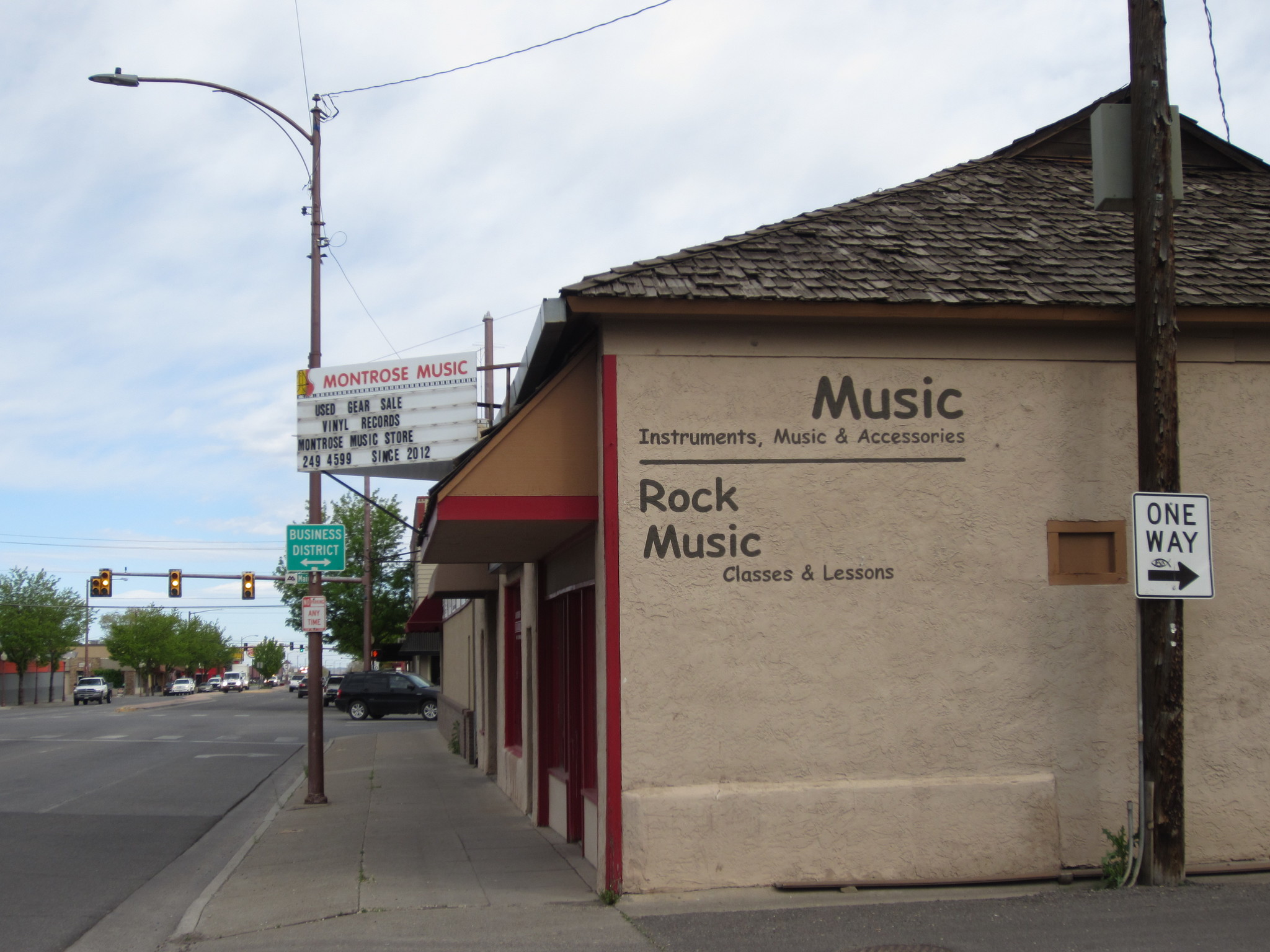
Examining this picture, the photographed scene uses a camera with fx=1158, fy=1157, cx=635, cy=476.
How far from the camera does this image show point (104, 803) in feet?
51.4

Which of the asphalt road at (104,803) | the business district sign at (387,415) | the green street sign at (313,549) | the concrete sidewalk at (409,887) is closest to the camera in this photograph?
the concrete sidewalk at (409,887)

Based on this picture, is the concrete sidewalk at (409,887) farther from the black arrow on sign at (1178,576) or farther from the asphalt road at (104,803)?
the black arrow on sign at (1178,576)

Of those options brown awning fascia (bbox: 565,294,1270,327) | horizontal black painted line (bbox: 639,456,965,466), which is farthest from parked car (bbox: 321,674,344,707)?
brown awning fascia (bbox: 565,294,1270,327)

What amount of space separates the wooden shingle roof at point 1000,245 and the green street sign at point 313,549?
8.11 meters

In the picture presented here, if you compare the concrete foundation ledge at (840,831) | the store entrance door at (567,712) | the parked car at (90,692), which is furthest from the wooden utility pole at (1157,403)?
the parked car at (90,692)

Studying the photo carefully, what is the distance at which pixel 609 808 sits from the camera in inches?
305

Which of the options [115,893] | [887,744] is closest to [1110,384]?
[887,744]

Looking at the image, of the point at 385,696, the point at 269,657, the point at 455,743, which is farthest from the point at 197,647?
the point at 455,743

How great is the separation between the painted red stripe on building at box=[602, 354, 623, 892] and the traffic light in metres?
31.4

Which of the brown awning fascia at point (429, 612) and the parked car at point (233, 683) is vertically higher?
the brown awning fascia at point (429, 612)

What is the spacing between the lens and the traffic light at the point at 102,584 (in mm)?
35344

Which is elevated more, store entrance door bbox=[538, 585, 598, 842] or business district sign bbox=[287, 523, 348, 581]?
business district sign bbox=[287, 523, 348, 581]

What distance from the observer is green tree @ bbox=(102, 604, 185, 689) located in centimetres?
11044

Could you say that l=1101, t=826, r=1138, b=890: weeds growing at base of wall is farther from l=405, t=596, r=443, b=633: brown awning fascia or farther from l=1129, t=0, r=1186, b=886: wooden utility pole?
l=405, t=596, r=443, b=633: brown awning fascia
